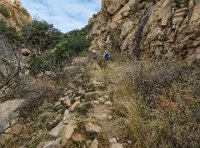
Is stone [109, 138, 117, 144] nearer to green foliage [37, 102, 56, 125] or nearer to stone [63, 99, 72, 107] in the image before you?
green foliage [37, 102, 56, 125]

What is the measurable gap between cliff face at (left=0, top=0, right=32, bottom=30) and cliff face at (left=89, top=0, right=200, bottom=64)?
15896 millimetres

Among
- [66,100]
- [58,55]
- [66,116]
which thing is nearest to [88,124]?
[66,116]

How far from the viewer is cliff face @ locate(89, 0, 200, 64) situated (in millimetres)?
8359

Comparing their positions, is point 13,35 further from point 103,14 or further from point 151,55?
point 151,55

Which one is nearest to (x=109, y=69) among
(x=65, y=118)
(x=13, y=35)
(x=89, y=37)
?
(x=65, y=118)

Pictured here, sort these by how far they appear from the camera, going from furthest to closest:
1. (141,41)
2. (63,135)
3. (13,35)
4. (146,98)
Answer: (13,35)
(141,41)
(146,98)
(63,135)

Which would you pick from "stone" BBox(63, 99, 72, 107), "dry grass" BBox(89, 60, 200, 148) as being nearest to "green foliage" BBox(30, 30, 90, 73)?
"stone" BBox(63, 99, 72, 107)

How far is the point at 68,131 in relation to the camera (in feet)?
17.2

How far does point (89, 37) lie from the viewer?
18297 mm

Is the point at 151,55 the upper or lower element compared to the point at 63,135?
upper

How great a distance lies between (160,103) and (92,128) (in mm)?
1189

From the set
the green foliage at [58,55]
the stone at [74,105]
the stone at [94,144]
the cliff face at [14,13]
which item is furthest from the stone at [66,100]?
the cliff face at [14,13]

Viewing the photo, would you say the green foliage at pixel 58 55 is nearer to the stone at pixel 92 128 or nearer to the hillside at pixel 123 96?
the hillside at pixel 123 96

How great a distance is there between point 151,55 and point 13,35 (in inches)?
469
